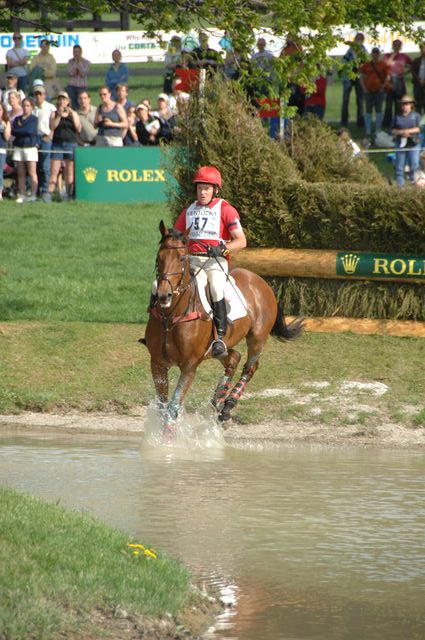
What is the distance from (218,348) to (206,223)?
134 cm

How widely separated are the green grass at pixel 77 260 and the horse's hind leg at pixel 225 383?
151 inches

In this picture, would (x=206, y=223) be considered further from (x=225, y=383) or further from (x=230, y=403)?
(x=230, y=403)

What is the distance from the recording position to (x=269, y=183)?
17625mm

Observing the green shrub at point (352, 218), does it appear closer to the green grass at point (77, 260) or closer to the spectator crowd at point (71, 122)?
the green grass at point (77, 260)

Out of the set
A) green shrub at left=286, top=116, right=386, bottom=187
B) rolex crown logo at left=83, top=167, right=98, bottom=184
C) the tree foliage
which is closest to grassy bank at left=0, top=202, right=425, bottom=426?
green shrub at left=286, top=116, right=386, bottom=187

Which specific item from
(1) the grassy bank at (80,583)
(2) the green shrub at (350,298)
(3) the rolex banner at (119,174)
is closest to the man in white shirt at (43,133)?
(3) the rolex banner at (119,174)

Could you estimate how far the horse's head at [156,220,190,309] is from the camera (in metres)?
12.0

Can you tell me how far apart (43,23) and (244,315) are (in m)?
6.93

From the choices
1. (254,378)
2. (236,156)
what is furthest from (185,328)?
(236,156)

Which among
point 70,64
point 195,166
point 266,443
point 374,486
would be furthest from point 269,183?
point 70,64

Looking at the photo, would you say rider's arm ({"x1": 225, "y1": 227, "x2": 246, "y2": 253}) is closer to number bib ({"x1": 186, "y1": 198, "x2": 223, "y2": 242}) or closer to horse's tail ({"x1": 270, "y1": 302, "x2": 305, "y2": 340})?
number bib ({"x1": 186, "y1": 198, "x2": 223, "y2": 242})

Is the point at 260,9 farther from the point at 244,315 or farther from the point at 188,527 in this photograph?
the point at 188,527

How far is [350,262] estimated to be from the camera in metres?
17.3

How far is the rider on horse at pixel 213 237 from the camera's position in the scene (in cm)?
1313
